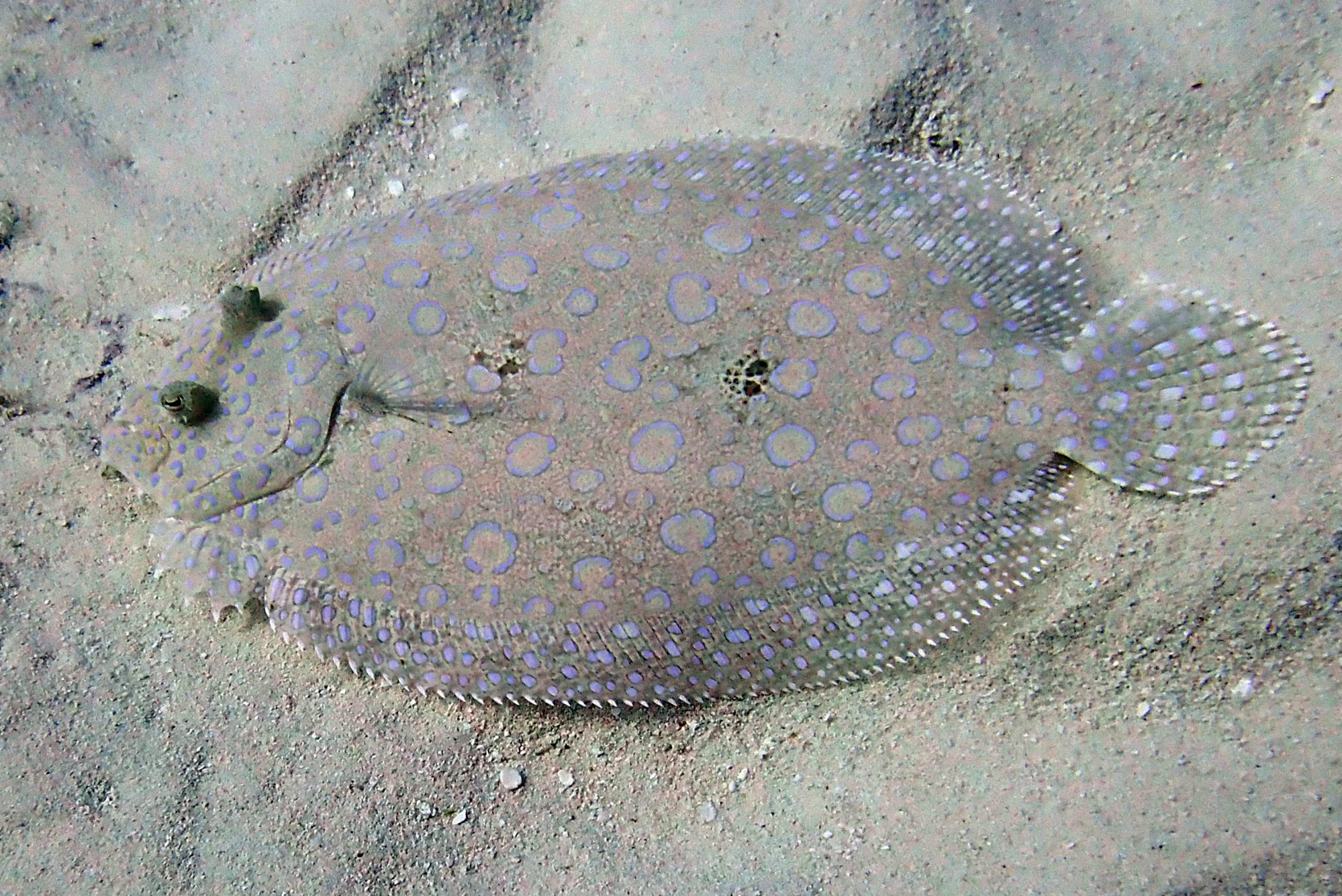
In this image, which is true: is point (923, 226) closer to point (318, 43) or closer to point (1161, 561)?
point (1161, 561)

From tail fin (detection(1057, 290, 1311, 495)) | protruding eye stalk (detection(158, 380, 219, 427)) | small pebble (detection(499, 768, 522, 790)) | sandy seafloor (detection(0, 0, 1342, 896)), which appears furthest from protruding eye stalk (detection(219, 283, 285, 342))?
tail fin (detection(1057, 290, 1311, 495))

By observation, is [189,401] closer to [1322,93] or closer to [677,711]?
[677,711]

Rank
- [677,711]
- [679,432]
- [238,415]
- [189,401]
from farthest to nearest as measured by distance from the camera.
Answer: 1. [677,711]
2. [238,415]
3. [189,401]
4. [679,432]

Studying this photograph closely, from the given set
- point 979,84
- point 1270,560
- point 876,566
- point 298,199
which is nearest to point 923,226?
point 979,84

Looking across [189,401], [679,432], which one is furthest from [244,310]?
[679,432]

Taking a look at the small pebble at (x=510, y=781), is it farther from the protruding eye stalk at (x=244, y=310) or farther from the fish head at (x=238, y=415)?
the protruding eye stalk at (x=244, y=310)

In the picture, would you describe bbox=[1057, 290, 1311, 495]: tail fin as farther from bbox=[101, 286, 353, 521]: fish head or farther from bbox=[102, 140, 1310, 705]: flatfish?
bbox=[101, 286, 353, 521]: fish head

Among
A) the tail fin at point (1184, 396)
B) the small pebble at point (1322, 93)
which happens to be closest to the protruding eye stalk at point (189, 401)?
the tail fin at point (1184, 396)
